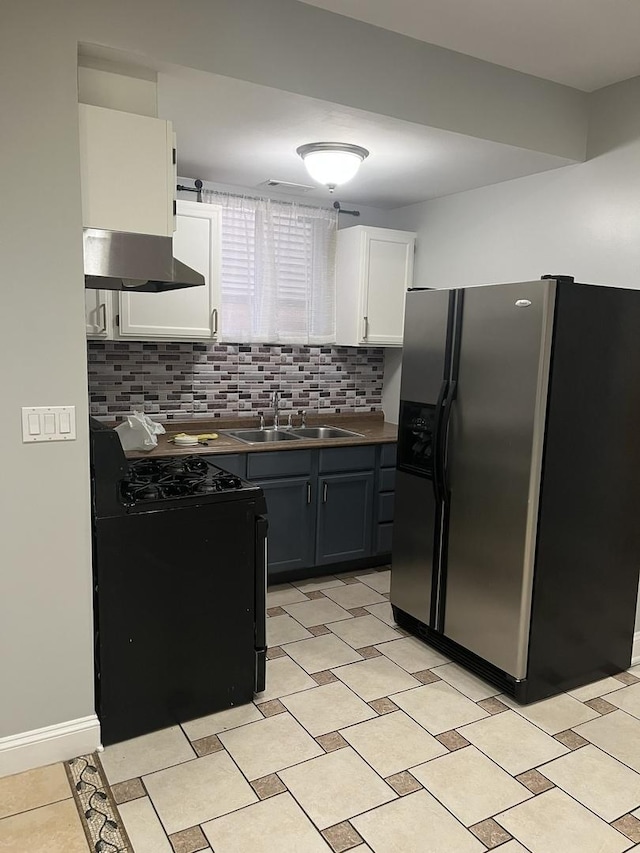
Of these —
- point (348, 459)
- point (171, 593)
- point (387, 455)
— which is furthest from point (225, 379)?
point (171, 593)

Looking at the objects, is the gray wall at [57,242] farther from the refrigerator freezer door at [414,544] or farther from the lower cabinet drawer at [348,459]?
the lower cabinet drawer at [348,459]

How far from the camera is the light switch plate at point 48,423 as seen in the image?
210cm

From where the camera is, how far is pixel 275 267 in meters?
4.15

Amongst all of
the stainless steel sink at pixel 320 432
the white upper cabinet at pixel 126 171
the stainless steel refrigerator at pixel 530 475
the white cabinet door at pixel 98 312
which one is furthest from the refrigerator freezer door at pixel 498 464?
the white cabinet door at pixel 98 312

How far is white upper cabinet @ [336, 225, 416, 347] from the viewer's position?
13.8 feet

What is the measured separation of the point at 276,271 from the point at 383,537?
1.84 m

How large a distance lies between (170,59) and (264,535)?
1.76 m

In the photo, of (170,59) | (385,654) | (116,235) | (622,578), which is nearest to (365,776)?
(385,654)

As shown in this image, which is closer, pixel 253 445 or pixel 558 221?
pixel 558 221

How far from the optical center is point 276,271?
4.17 m

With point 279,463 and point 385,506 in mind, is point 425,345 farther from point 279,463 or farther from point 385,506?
point 385,506

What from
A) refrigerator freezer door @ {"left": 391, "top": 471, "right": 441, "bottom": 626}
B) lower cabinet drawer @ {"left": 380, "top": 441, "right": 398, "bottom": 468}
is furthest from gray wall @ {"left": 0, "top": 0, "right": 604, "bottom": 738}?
lower cabinet drawer @ {"left": 380, "top": 441, "right": 398, "bottom": 468}

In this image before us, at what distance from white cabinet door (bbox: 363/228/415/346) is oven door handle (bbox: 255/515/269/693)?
2002 millimetres

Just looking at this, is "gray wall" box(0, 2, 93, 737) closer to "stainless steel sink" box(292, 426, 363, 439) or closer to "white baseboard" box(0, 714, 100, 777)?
"white baseboard" box(0, 714, 100, 777)
